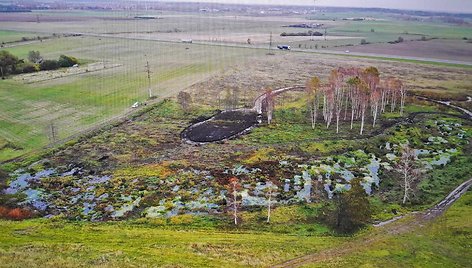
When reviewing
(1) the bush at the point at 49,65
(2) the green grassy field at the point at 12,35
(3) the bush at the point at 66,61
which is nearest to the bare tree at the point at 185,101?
(1) the bush at the point at 49,65

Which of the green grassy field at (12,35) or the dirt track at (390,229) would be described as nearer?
the dirt track at (390,229)

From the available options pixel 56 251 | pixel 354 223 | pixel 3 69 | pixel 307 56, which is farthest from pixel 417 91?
pixel 3 69

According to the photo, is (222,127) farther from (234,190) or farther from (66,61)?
(66,61)

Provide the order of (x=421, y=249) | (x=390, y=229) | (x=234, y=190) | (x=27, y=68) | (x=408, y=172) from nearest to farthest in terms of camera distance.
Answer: (x=421, y=249), (x=390, y=229), (x=234, y=190), (x=408, y=172), (x=27, y=68)

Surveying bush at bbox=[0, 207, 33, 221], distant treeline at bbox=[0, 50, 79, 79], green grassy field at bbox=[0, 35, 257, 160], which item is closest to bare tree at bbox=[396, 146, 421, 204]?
bush at bbox=[0, 207, 33, 221]

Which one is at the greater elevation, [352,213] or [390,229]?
[352,213]

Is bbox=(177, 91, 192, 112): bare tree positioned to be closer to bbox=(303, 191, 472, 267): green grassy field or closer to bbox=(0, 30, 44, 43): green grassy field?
bbox=(303, 191, 472, 267): green grassy field

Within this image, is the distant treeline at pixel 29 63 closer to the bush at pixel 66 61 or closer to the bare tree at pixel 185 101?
the bush at pixel 66 61

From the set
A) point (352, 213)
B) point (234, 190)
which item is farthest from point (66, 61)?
point (352, 213)

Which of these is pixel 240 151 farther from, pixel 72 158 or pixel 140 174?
pixel 72 158
